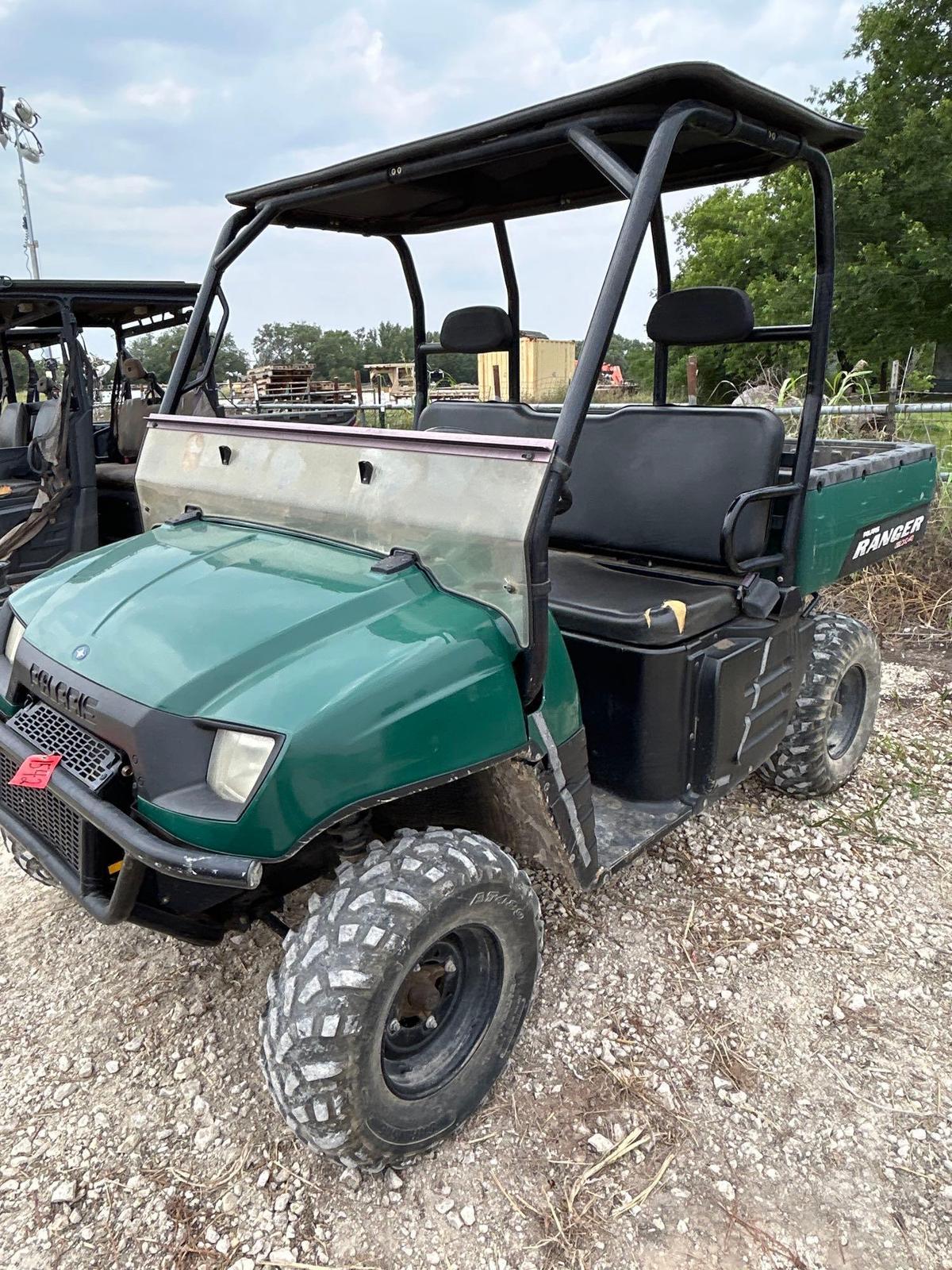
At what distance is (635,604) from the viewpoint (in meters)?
2.49

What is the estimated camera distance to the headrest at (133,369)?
6.43m

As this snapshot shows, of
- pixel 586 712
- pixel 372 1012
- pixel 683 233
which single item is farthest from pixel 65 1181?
pixel 683 233

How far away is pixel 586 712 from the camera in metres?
2.57

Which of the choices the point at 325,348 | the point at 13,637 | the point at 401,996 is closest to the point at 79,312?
the point at 13,637

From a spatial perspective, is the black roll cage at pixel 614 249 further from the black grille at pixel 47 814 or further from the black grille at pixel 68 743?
the black grille at pixel 47 814

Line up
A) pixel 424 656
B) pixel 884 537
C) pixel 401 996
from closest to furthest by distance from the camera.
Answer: pixel 424 656
pixel 401 996
pixel 884 537

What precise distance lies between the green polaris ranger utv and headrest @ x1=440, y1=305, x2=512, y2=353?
0.02 m

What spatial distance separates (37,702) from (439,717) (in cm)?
94

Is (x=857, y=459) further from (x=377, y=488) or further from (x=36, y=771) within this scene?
(x=36, y=771)

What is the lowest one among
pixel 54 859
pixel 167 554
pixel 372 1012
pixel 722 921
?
pixel 722 921

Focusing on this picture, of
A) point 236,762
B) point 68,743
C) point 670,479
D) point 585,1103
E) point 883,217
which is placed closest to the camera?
point 236,762

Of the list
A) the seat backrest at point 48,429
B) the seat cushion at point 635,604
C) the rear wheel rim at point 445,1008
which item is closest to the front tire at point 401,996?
the rear wheel rim at point 445,1008

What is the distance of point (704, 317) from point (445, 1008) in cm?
193

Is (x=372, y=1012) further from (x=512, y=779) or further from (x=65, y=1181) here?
(x=65, y=1181)
